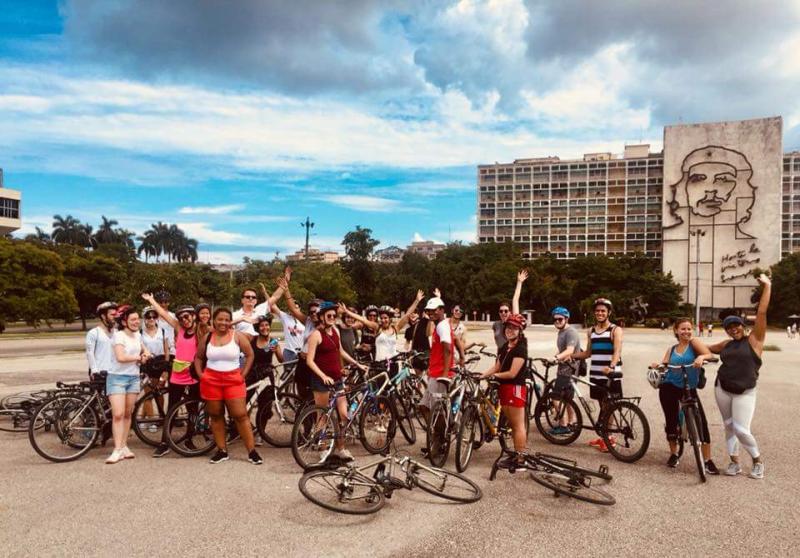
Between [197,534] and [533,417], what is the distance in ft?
17.1

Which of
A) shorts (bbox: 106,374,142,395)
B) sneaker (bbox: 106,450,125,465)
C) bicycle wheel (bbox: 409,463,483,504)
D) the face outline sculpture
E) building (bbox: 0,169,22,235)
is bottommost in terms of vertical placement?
sneaker (bbox: 106,450,125,465)

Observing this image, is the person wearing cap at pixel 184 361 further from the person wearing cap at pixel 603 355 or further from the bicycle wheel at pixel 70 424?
the person wearing cap at pixel 603 355

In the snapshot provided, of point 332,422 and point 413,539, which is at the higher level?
point 332,422

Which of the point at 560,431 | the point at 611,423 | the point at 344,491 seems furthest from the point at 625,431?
the point at 344,491

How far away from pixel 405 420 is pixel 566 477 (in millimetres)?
2544

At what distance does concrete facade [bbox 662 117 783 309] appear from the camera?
9119 centimetres

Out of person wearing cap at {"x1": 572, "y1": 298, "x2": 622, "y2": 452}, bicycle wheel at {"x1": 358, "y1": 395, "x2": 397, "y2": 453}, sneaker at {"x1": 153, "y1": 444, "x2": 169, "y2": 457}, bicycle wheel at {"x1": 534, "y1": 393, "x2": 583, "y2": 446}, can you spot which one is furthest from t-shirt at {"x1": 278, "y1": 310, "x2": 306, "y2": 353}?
person wearing cap at {"x1": 572, "y1": 298, "x2": 622, "y2": 452}

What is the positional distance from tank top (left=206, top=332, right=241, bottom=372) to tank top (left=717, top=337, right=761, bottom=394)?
17.3 ft

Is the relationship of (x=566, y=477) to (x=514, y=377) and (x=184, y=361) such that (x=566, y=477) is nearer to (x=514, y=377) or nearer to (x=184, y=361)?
(x=514, y=377)

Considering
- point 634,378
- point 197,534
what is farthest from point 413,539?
point 634,378

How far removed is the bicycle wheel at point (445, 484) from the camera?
18.7 feet

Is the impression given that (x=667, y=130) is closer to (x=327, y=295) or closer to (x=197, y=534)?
(x=327, y=295)

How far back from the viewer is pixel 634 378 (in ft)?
53.0

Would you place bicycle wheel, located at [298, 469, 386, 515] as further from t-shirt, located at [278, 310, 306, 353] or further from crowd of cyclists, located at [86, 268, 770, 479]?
t-shirt, located at [278, 310, 306, 353]
